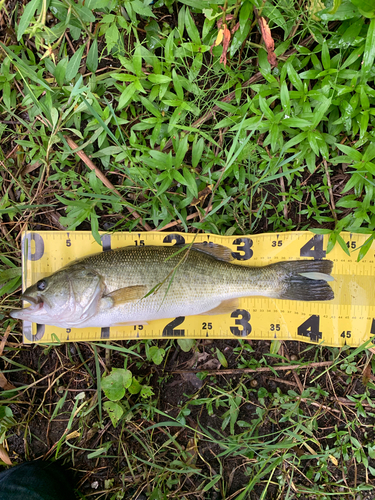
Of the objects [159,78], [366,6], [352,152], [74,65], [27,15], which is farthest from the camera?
[74,65]

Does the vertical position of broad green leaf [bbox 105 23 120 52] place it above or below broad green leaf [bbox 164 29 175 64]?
above

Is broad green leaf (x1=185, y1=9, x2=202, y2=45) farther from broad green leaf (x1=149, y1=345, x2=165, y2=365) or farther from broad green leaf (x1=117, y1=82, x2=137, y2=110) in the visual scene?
broad green leaf (x1=149, y1=345, x2=165, y2=365)

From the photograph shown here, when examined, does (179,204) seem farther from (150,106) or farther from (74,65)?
(74,65)

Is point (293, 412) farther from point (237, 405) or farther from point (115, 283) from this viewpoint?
point (115, 283)

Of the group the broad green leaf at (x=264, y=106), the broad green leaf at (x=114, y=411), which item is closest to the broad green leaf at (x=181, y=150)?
the broad green leaf at (x=264, y=106)

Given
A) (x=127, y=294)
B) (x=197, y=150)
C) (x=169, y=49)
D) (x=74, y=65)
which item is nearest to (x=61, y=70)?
(x=74, y=65)

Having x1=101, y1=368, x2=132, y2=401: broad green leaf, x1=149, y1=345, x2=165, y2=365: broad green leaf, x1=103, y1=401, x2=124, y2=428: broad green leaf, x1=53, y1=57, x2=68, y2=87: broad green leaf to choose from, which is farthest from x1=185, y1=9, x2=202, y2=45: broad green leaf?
x1=103, y1=401, x2=124, y2=428: broad green leaf

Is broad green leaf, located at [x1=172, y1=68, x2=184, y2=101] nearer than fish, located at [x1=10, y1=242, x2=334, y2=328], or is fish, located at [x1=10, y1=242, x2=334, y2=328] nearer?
fish, located at [x1=10, y1=242, x2=334, y2=328]
